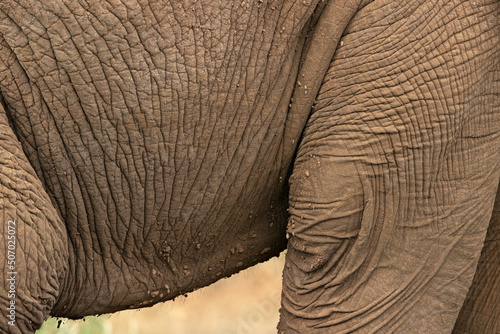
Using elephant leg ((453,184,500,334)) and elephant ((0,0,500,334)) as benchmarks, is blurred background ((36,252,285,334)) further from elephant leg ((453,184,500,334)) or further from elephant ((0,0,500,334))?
elephant ((0,0,500,334))

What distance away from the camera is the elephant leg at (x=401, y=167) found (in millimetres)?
2381

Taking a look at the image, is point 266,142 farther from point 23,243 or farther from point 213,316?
point 213,316

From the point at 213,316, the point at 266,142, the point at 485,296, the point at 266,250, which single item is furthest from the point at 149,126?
the point at 213,316

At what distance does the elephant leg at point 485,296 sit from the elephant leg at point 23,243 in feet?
4.64

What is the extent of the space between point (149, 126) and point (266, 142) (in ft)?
1.27

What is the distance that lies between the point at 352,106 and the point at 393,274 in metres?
0.50

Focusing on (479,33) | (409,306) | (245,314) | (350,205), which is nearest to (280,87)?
(350,205)

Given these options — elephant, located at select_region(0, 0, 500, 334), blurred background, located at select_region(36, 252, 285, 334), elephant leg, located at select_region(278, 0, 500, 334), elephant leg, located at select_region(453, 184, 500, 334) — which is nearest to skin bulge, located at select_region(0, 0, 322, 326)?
elephant, located at select_region(0, 0, 500, 334)

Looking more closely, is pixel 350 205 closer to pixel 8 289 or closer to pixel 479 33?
pixel 479 33

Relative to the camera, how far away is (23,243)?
2.23 metres

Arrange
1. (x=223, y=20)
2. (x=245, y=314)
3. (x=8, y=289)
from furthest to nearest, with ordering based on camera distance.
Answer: (x=245, y=314), (x=223, y=20), (x=8, y=289)

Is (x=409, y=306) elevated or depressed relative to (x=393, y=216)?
depressed

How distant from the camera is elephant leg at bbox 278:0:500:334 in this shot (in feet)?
7.81

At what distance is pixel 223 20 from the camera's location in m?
2.38
